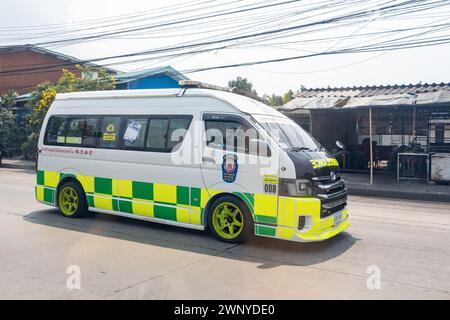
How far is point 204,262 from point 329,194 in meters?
2.13

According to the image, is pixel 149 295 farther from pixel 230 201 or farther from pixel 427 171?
pixel 427 171

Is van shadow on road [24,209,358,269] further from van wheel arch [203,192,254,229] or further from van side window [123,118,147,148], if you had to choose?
van side window [123,118,147,148]

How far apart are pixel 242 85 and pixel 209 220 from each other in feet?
191

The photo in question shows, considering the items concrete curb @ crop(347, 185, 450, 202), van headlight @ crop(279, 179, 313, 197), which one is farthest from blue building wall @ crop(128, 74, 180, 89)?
van headlight @ crop(279, 179, 313, 197)

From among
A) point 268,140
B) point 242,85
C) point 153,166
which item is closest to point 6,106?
point 153,166

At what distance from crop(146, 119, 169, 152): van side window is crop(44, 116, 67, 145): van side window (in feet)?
7.19

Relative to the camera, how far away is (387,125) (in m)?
18.7

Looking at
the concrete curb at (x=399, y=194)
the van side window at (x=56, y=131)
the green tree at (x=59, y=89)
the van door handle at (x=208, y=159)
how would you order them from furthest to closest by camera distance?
1. the green tree at (x=59, y=89)
2. the concrete curb at (x=399, y=194)
3. the van side window at (x=56, y=131)
4. the van door handle at (x=208, y=159)

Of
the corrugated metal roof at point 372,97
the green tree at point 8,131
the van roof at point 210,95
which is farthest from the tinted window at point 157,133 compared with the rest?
the green tree at point 8,131

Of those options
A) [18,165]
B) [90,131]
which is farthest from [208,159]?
[18,165]

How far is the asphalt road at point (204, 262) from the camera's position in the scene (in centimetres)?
470

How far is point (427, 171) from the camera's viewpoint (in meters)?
15.1

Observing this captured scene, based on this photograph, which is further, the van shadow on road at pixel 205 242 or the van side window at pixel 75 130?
the van side window at pixel 75 130

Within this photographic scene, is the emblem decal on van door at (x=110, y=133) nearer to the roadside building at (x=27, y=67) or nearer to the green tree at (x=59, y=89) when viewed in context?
the green tree at (x=59, y=89)
